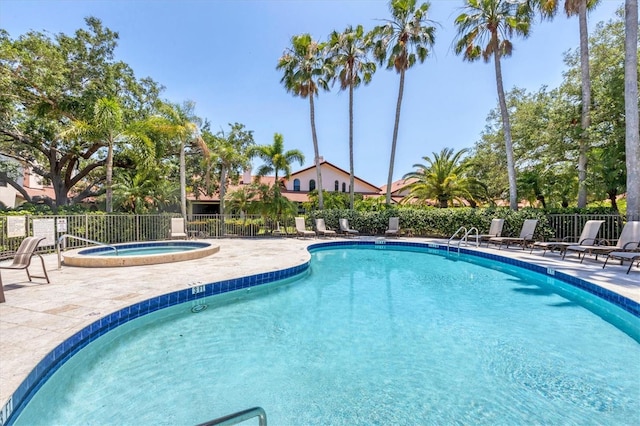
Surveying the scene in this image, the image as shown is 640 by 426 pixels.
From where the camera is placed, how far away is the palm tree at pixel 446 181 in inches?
890

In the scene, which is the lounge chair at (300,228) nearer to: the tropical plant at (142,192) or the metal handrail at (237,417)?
the tropical plant at (142,192)

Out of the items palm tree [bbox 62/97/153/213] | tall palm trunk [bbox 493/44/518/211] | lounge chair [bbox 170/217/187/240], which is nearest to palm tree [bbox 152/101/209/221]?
palm tree [bbox 62/97/153/213]

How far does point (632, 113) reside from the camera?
1030 cm

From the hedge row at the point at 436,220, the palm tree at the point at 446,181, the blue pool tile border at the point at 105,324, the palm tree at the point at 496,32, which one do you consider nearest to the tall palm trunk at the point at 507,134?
the palm tree at the point at 496,32

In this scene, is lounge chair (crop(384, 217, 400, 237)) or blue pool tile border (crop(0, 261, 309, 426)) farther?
lounge chair (crop(384, 217, 400, 237))

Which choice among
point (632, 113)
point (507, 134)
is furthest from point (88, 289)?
point (507, 134)

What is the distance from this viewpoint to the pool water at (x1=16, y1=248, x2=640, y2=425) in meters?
2.92

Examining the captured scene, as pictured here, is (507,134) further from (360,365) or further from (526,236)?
(360,365)

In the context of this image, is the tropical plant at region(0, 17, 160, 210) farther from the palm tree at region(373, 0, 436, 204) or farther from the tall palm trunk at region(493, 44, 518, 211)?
the tall palm trunk at region(493, 44, 518, 211)

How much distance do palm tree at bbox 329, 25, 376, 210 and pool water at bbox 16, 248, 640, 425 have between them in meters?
17.5

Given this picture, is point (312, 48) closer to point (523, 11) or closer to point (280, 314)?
point (523, 11)

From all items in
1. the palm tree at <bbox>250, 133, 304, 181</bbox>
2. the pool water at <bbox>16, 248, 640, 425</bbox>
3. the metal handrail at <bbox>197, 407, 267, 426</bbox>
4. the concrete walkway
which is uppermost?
the palm tree at <bbox>250, 133, 304, 181</bbox>

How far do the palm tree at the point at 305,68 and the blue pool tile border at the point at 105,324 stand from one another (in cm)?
1451

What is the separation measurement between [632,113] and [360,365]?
13128 mm
